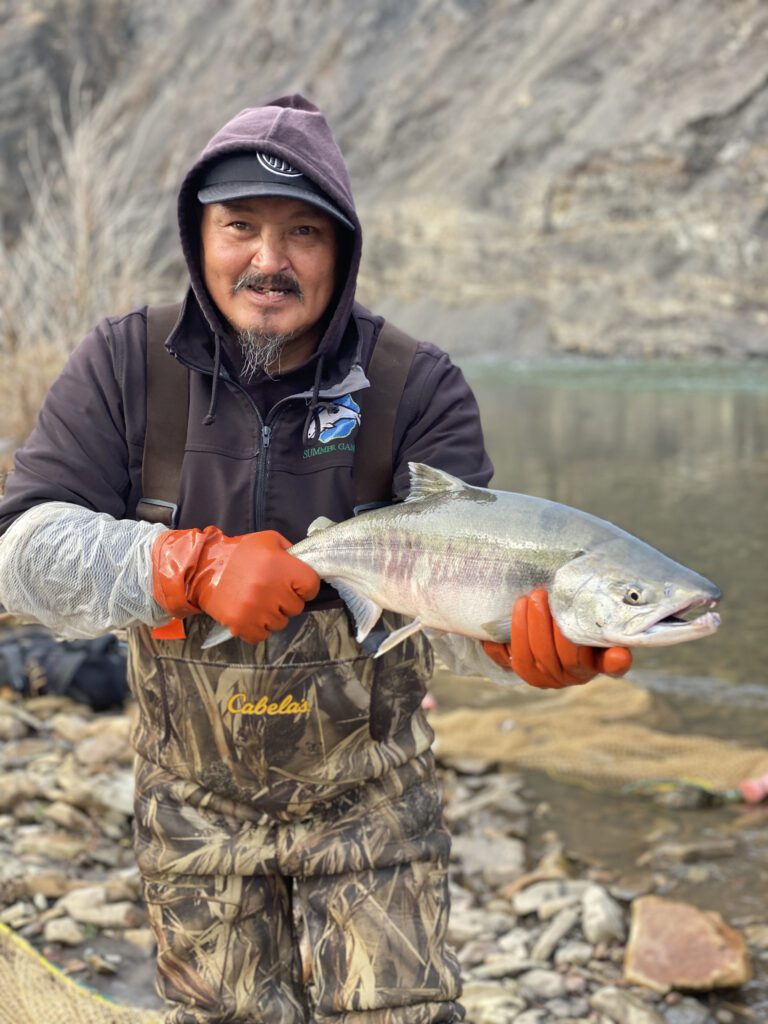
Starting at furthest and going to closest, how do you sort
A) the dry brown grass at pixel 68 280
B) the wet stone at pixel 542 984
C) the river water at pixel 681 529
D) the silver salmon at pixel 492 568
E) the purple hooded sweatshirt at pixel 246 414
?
the dry brown grass at pixel 68 280, the river water at pixel 681 529, the wet stone at pixel 542 984, the purple hooded sweatshirt at pixel 246 414, the silver salmon at pixel 492 568

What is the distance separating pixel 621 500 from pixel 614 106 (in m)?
56.7

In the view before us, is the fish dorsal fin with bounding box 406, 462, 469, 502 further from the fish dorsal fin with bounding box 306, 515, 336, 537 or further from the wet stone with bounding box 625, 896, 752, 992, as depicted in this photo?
the wet stone with bounding box 625, 896, 752, 992

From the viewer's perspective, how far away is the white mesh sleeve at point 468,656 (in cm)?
319

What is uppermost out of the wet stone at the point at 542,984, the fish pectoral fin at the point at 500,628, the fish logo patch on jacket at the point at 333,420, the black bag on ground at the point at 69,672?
the fish logo patch on jacket at the point at 333,420

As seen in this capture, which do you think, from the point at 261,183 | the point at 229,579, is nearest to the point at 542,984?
the point at 229,579

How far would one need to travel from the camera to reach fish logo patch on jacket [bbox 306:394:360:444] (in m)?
3.16

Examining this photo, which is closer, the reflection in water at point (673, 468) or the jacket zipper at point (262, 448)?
the jacket zipper at point (262, 448)

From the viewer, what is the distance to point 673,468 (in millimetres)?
21422

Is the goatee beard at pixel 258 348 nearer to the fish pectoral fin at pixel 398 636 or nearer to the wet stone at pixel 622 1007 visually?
the fish pectoral fin at pixel 398 636

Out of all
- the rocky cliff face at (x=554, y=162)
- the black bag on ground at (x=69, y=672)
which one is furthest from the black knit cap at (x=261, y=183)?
the rocky cliff face at (x=554, y=162)

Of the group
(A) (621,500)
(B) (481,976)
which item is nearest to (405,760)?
(B) (481,976)

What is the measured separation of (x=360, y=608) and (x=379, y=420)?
53cm

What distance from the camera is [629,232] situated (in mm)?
66062

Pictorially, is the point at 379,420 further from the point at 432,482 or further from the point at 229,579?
the point at 229,579
